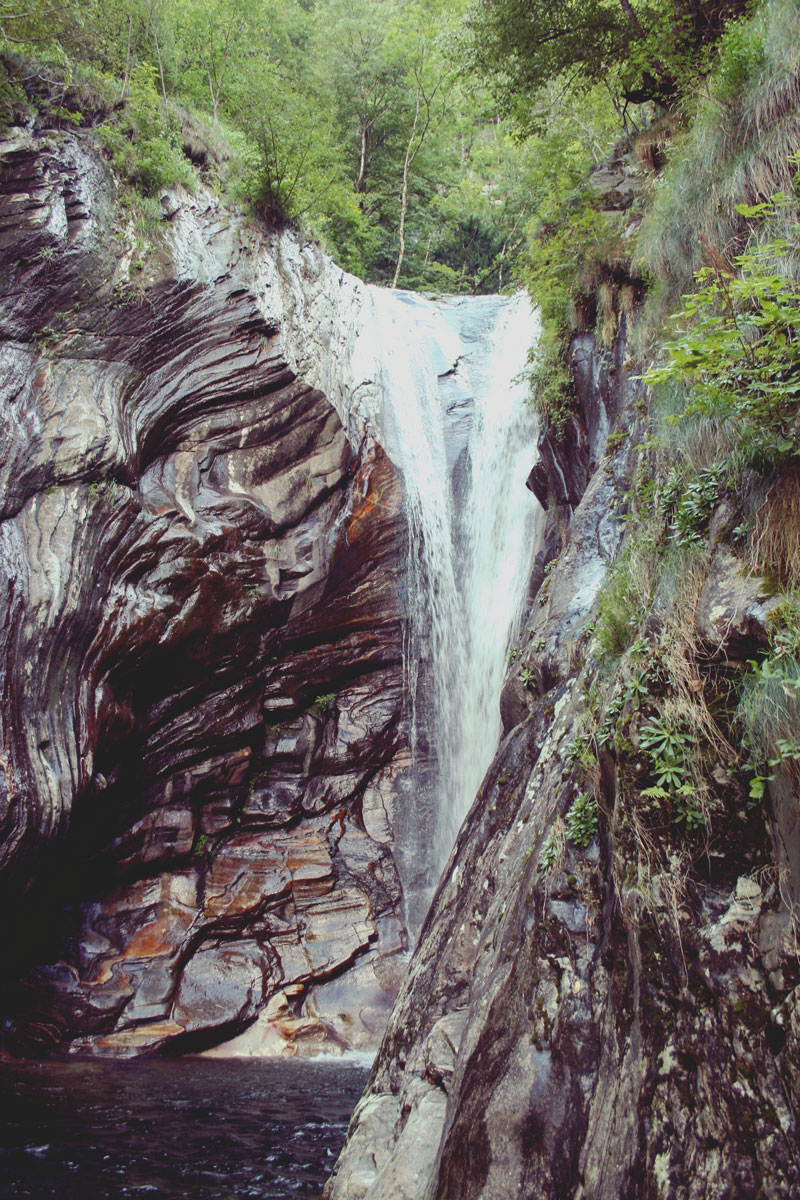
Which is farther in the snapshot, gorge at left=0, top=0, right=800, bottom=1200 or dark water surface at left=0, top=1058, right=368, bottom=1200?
dark water surface at left=0, top=1058, right=368, bottom=1200

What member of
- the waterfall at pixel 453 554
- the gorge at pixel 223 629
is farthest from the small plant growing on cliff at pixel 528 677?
the gorge at pixel 223 629

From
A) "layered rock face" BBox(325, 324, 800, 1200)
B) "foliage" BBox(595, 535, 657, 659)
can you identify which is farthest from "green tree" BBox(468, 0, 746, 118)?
"layered rock face" BBox(325, 324, 800, 1200)

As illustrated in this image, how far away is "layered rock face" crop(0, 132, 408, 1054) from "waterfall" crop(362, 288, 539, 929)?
1.54ft

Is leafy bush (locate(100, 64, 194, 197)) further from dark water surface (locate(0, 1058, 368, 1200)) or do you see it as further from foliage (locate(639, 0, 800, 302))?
dark water surface (locate(0, 1058, 368, 1200))

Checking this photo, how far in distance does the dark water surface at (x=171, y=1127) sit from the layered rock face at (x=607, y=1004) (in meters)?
1.59

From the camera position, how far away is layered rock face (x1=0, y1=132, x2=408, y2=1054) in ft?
28.1

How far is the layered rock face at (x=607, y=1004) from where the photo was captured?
249 centimetres

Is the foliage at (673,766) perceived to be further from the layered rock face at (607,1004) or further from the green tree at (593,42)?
the green tree at (593,42)

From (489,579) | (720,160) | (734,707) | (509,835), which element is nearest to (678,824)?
(734,707)

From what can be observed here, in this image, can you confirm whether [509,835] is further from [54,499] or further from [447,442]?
[447,442]

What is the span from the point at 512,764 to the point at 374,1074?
8.02ft

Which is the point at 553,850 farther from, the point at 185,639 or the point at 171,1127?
the point at 185,639

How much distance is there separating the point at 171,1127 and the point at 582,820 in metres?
5.29

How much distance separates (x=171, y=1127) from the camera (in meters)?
6.36
